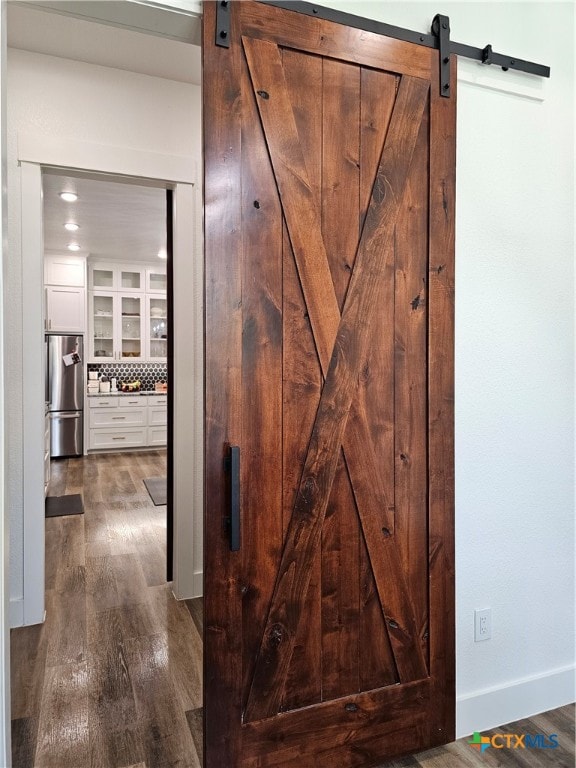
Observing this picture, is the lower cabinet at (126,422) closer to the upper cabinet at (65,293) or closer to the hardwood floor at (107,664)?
the upper cabinet at (65,293)

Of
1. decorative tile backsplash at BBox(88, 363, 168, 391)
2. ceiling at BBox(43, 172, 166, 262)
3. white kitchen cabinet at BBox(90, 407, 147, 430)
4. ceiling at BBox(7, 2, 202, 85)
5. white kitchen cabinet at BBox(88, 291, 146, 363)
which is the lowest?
white kitchen cabinet at BBox(90, 407, 147, 430)

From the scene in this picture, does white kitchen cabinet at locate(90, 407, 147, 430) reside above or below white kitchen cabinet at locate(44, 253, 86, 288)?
below

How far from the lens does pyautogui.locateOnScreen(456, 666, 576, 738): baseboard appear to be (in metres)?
1.84

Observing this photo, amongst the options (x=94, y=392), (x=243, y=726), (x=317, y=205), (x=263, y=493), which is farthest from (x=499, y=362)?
(x=94, y=392)

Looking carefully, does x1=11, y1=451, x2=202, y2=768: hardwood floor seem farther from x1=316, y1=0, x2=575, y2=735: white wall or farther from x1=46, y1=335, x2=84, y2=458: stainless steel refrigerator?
x1=46, y1=335, x2=84, y2=458: stainless steel refrigerator

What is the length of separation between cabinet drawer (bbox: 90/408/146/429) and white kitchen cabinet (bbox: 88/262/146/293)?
68.2 inches

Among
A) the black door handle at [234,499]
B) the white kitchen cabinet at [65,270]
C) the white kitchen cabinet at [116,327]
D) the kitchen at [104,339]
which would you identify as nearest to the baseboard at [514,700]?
the black door handle at [234,499]

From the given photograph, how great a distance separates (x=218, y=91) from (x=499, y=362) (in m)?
1.30

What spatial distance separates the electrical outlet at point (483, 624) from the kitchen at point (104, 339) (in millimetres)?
4988

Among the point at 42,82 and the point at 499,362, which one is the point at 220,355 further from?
→ the point at 42,82

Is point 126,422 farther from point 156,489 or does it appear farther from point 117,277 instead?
point 156,489

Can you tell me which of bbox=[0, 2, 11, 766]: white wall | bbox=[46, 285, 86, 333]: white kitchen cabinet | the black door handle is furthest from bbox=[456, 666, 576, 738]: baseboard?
bbox=[46, 285, 86, 333]: white kitchen cabinet

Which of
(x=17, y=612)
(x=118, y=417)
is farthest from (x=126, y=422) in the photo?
(x=17, y=612)

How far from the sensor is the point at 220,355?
58.7 inches
